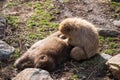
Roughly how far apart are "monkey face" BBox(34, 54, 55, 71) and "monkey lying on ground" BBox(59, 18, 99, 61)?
55cm

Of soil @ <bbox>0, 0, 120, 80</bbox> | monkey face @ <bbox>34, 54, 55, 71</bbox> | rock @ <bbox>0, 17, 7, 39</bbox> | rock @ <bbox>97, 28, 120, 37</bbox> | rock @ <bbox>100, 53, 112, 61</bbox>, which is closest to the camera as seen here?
monkey face @ <bbox>34, 54, 55, 71</bbox>

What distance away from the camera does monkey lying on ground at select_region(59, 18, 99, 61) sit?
20.4 feet

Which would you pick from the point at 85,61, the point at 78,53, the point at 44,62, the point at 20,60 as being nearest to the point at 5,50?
the point at 20,60

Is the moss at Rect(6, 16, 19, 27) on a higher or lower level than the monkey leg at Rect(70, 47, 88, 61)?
higher

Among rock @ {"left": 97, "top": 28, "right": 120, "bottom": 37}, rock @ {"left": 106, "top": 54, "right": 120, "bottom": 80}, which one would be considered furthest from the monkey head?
rock @ {"left": 97, "top": 28, "right": 120, "bottom": 37}

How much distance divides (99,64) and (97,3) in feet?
9.40

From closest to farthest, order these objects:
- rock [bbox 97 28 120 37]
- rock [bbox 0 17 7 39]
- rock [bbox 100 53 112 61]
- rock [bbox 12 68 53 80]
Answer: rock [bbox 12 68 53 80] < rock [bbox 100 53 112 61] < rock [bbox 0 17 7 39] < rock [bbox 97 28 120 37]

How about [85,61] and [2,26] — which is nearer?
[85,61]

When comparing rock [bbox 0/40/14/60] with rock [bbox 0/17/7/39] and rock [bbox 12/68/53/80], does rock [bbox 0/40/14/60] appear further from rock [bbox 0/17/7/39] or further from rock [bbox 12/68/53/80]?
rock [bbox 12/68/53/80]

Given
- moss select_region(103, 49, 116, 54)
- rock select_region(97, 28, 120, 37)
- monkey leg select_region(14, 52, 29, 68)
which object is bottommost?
moss select_region(103, 49, 116, 54)

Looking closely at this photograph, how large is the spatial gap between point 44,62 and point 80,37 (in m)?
0.88

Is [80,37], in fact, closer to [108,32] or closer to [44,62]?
[44,62]

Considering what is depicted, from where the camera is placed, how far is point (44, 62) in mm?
5879

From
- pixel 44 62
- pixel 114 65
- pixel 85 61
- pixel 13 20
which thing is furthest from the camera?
pixel 13 20
